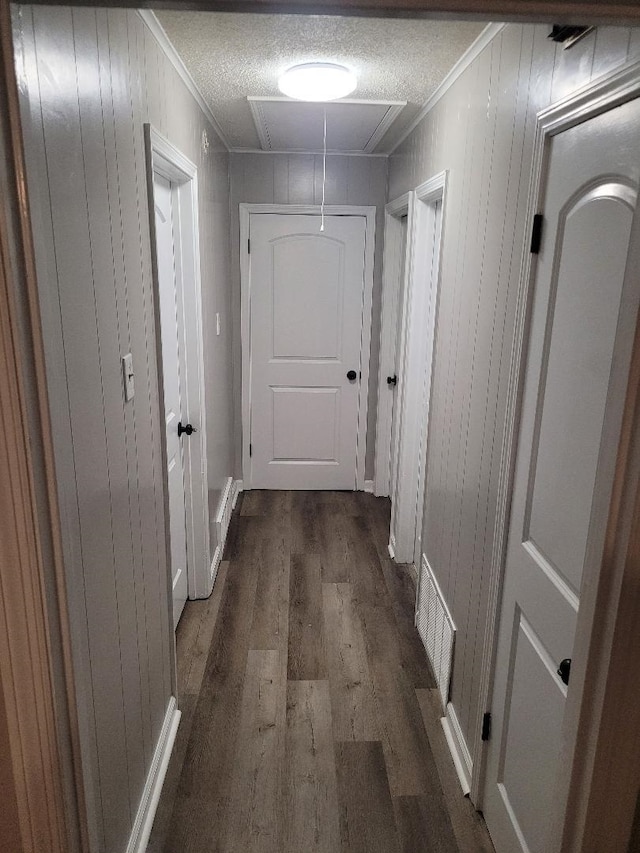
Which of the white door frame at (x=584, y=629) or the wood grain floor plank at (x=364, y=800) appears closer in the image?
the white door frame at (x=584, y=629)

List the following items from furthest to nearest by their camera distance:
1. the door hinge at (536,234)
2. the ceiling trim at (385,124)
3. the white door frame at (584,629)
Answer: the ceiling trim at (385,124), the door hinge at (536,234), the white door frame at (584,629)

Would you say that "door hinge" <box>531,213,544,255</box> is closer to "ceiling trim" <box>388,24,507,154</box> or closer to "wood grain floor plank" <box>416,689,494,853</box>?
"ceiling trim" <box>388,24,507,154</box>

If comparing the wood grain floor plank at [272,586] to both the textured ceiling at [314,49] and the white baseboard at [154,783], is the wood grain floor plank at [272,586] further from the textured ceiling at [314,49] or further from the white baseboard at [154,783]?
the textured ceiling at [314,49]

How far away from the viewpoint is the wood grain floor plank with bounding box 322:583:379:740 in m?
2.26

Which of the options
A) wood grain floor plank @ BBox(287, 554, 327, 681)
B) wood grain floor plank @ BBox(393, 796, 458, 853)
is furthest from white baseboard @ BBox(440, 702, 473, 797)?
wood grain floor plank @ BBox(287, 554, 327, 681)

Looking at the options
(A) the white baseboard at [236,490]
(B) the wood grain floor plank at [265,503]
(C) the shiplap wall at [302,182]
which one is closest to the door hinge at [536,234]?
(C) the shiplap wall at [302,182]

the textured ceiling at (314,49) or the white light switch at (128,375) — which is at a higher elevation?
the textured ceiling at (314,49)

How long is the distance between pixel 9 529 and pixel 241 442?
353cm

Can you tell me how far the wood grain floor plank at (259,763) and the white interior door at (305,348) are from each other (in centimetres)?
198

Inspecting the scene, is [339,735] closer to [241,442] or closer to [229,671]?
[229,671]

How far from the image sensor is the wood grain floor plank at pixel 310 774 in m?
1.82

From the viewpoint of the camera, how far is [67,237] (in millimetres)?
1163

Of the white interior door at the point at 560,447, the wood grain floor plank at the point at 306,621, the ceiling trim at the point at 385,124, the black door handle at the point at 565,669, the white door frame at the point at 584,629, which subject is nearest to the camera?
the white door frame at the point at 584,629

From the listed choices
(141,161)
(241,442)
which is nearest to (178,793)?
(141,161)
